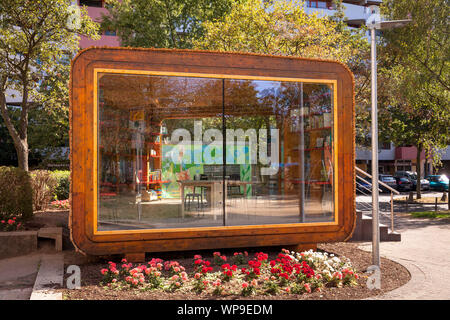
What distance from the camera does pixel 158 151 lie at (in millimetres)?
9586

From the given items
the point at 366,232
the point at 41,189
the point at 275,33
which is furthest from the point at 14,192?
the point at 275,33

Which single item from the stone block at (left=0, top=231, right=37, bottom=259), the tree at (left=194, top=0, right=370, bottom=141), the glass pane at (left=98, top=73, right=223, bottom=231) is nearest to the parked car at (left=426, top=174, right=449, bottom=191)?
the tree at (left=194, top=0, right=370, bottom=141)

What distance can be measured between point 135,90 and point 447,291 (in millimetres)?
5810

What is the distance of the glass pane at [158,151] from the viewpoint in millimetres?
6473

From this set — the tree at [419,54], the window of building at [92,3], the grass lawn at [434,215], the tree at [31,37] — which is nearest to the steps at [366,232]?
the grass lawn at [434,215]

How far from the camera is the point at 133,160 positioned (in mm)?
7812

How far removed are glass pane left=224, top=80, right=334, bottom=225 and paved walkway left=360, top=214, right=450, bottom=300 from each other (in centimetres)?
167

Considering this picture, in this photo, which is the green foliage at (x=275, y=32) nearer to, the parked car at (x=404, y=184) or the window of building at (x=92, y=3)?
the parked car at (x=404, y=184)

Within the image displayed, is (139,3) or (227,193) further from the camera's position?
(139,3)

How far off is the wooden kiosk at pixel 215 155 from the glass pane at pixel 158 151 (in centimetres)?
3

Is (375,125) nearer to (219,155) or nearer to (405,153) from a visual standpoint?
(219,155)

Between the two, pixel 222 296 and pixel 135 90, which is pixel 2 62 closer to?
pixel 135 90
